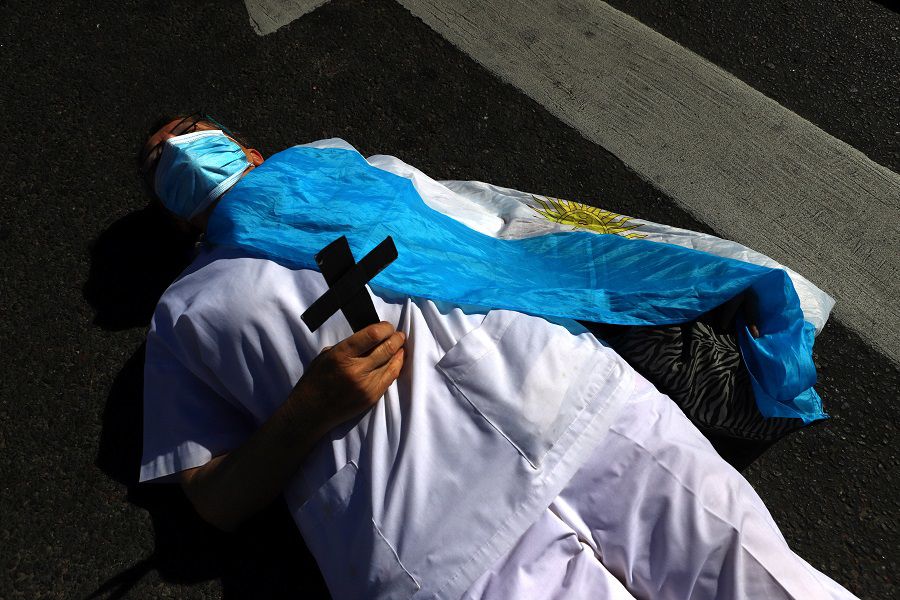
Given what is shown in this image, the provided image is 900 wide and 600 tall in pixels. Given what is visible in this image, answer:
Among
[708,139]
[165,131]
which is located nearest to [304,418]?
[165,131]

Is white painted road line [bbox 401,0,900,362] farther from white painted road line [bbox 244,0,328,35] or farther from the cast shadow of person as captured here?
the cast shadow of person

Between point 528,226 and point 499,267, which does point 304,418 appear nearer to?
point 499,267

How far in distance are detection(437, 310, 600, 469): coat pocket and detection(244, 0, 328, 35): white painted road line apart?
2.51 m

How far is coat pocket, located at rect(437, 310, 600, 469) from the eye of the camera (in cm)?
169

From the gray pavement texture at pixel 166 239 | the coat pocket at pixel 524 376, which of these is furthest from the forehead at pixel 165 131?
the coat pocket at pixel 524 376

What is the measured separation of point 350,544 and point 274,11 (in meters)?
2.96

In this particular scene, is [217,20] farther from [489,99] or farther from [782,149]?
[782,149]

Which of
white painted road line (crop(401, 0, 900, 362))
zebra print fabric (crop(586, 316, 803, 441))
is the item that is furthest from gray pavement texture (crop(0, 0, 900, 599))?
zebra print fabric (crop(586, 316, 803, 441))

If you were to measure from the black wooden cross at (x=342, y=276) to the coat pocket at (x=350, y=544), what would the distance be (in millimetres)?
403

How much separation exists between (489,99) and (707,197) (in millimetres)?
1098

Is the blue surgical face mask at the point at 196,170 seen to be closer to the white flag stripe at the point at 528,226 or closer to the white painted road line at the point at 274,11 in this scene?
the white flag stripe at the point at 528,226

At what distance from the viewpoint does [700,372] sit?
2.02 metres

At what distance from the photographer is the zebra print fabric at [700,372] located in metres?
2.02

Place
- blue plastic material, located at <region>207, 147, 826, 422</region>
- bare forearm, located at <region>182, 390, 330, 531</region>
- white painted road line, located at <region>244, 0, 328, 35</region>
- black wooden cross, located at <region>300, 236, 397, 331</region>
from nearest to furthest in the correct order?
black wooden cross, located at <region>300, 236, 397, 331</region>
bare forearm, located at <region>182, 390, 330, 531</region>
blue plastic material, located at <region>207, 147, 826, 422</region>
white painted road line, located at <region>244, 0, 328, 35</region>
